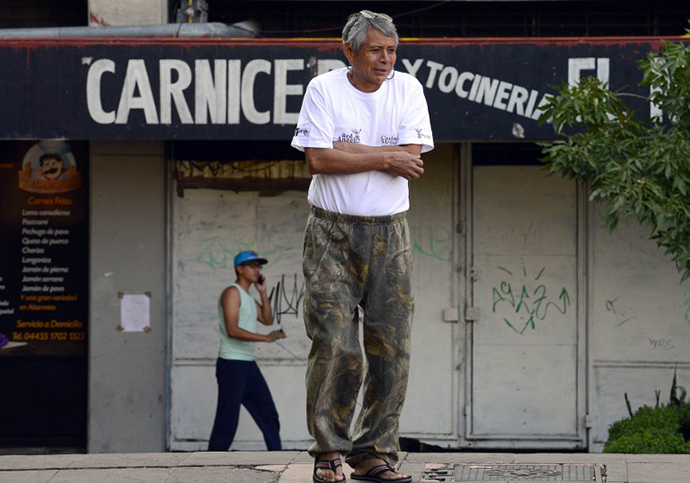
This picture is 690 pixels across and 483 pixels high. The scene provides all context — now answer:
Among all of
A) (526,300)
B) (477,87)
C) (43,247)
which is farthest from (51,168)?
(526,300)

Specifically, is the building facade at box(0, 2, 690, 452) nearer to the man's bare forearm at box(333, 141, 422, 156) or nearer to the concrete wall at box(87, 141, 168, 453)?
the concrete wall at box(87, 141, 168, 453)

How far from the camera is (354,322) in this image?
4977 millimetres

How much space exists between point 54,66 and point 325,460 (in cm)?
502

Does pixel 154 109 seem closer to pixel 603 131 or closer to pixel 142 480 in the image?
pixel 603 131

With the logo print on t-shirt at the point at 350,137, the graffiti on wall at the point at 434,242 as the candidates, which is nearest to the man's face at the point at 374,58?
the logo print on t-shirt at the point at 350,137

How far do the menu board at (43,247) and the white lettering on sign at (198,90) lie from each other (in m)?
1.73

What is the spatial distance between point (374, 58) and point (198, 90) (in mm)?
4229

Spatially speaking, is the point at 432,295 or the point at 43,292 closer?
the point at 432,295

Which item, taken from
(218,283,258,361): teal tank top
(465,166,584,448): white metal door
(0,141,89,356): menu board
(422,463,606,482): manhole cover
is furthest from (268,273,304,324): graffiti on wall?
(422,463,606,482): manhole cover

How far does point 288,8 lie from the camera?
10.5 metres

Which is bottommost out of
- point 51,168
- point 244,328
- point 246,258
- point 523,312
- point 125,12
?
point 244,328

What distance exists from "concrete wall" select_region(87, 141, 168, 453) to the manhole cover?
5269mm

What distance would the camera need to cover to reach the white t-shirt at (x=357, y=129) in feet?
15.9

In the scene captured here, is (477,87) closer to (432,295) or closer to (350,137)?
(432,295)
